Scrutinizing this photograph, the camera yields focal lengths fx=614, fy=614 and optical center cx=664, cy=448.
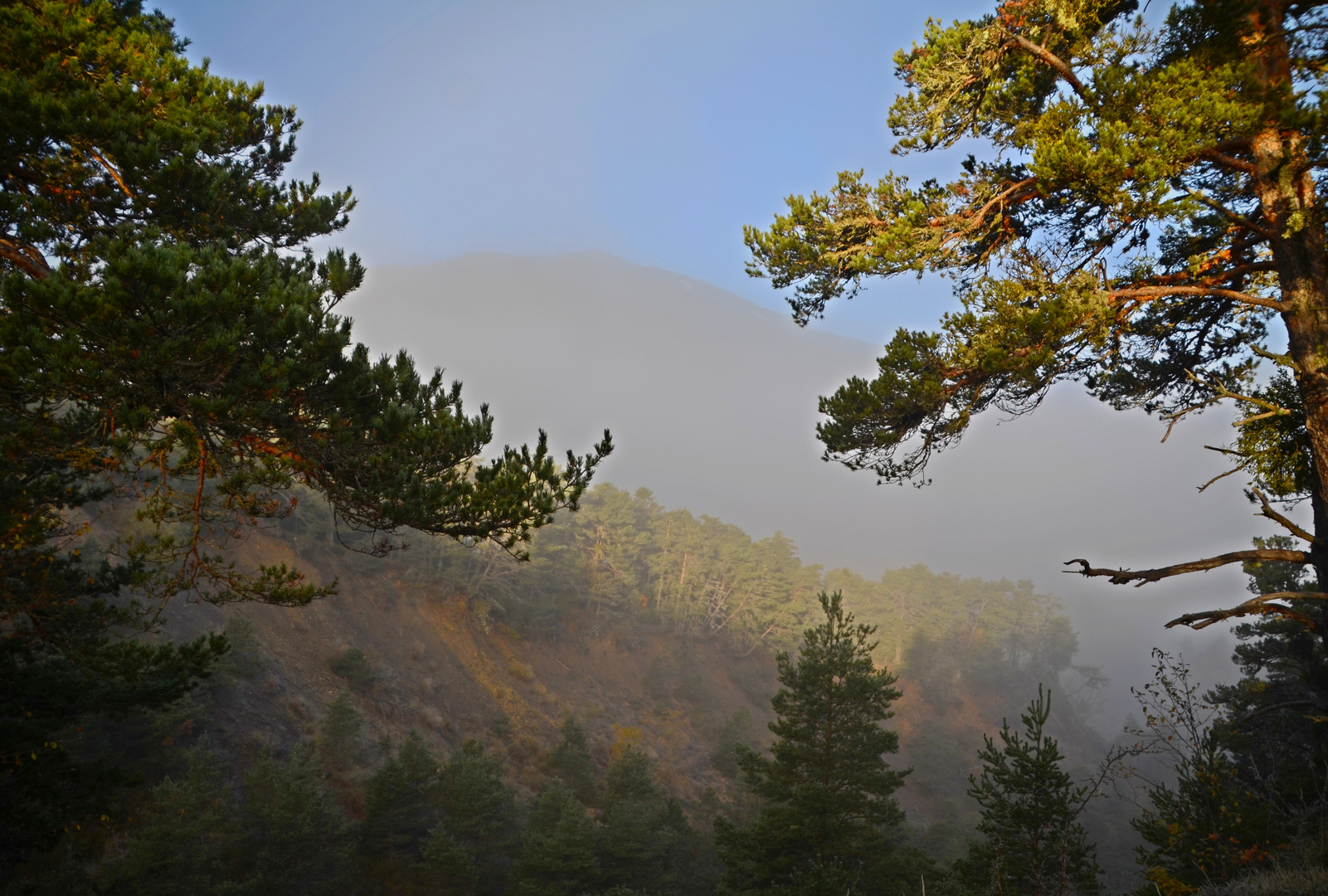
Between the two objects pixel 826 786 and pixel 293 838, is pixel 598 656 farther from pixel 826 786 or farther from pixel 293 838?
pixel 826 786

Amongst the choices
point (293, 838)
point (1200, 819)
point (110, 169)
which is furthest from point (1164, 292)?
point (293, 838)

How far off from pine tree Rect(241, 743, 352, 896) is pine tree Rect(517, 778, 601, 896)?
4721mm

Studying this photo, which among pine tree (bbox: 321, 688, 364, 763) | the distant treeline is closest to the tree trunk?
pine tree (bbox: 321, 688, 364, 763)

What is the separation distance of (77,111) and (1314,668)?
19549mm

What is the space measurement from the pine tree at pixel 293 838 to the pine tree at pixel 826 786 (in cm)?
1028

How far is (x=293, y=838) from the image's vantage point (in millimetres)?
15539

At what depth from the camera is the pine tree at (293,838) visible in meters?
15.4

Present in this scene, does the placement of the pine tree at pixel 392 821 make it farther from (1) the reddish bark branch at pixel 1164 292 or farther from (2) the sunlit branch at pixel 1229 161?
(2) the sunlit branch at pixel 1229 161

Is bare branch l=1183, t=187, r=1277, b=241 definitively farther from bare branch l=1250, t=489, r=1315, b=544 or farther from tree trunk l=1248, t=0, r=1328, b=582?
bare branch l=1250, t=489, r=1315, b=544

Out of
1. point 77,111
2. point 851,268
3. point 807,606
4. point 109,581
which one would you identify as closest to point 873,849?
point 851,268

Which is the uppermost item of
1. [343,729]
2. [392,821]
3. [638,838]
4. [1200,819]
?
[1200,819]

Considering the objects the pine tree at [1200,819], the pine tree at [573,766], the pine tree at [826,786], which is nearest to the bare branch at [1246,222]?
the pine tree at [1200,819]

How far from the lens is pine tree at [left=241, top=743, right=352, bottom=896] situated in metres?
15.4

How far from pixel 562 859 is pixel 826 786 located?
792 centimetres
